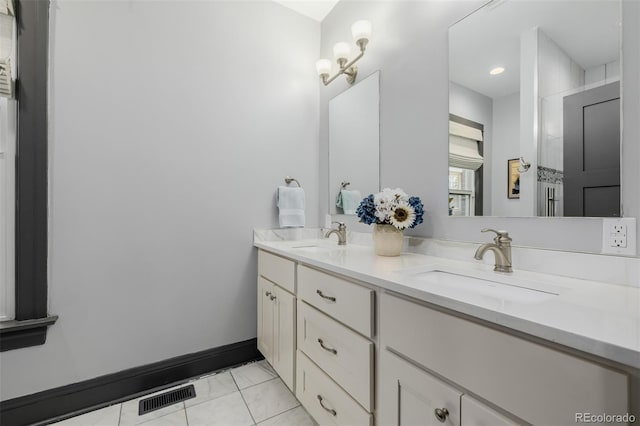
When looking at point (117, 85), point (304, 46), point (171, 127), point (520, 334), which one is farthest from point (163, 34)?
point (520, 334)

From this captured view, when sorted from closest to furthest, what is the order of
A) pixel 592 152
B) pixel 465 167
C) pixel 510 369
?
pixel 510 369
pixel 592 152
pixel 465 167

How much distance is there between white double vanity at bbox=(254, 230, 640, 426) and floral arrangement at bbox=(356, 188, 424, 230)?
0.17 m

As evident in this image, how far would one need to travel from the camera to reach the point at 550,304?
0.65 meters

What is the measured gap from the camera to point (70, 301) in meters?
1.44

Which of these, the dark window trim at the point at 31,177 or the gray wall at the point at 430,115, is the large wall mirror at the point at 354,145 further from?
the dark window trim at the point at 31,177

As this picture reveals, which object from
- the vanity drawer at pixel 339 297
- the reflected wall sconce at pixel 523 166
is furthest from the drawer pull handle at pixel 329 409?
the reflected wall sconce at pixel 523 166

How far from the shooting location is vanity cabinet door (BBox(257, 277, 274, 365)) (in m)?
1.69

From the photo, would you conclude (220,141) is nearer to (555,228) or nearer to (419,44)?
(419,44)

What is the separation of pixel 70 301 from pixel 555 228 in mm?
2195

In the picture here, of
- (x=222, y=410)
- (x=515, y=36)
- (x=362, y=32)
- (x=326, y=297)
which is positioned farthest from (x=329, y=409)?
(x=362, y=32)

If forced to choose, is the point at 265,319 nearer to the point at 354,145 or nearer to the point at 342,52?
the point at 354,145

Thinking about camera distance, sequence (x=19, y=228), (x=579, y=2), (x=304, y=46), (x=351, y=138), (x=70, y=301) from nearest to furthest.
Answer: (x=579, y=2) → (x=19, y=228) → (x=70, y=301) → (x=351, y=138) → (x=304, y=46)

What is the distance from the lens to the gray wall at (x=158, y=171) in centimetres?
143

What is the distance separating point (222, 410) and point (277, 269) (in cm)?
77
